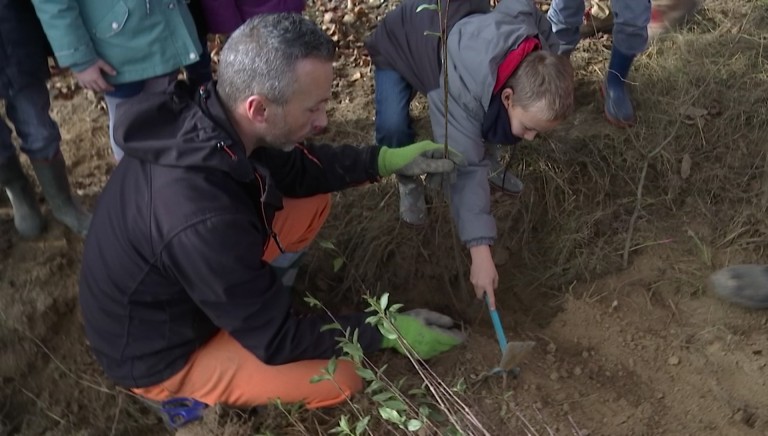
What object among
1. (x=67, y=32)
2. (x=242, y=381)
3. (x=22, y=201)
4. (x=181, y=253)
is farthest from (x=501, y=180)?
(x=22, y=201)

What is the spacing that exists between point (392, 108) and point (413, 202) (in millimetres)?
412

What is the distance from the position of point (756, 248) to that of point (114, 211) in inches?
97.5

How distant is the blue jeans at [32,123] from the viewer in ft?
8.08

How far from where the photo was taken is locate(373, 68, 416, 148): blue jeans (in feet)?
9.27

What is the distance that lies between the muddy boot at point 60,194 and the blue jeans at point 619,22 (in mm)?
2266

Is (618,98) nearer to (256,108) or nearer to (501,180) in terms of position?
(501,180)

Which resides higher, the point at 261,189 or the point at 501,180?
the point at 261,189

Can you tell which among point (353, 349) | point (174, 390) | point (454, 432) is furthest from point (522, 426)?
point (174, 390)

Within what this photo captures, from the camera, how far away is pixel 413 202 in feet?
9.04

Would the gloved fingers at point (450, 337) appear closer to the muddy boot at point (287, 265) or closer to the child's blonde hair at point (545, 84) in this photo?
the muddy boot at point (287, 265)

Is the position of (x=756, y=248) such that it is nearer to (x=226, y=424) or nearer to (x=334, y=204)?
(x=334, y=204)

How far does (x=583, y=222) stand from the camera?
3014 mm

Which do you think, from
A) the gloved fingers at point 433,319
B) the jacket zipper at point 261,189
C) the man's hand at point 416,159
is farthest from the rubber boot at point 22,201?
the gloved fingers at point 433,319

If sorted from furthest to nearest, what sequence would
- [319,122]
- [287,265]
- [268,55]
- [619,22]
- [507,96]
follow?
[619,22]
[287,265]
[507,96]
[319,122]
[268,55]
